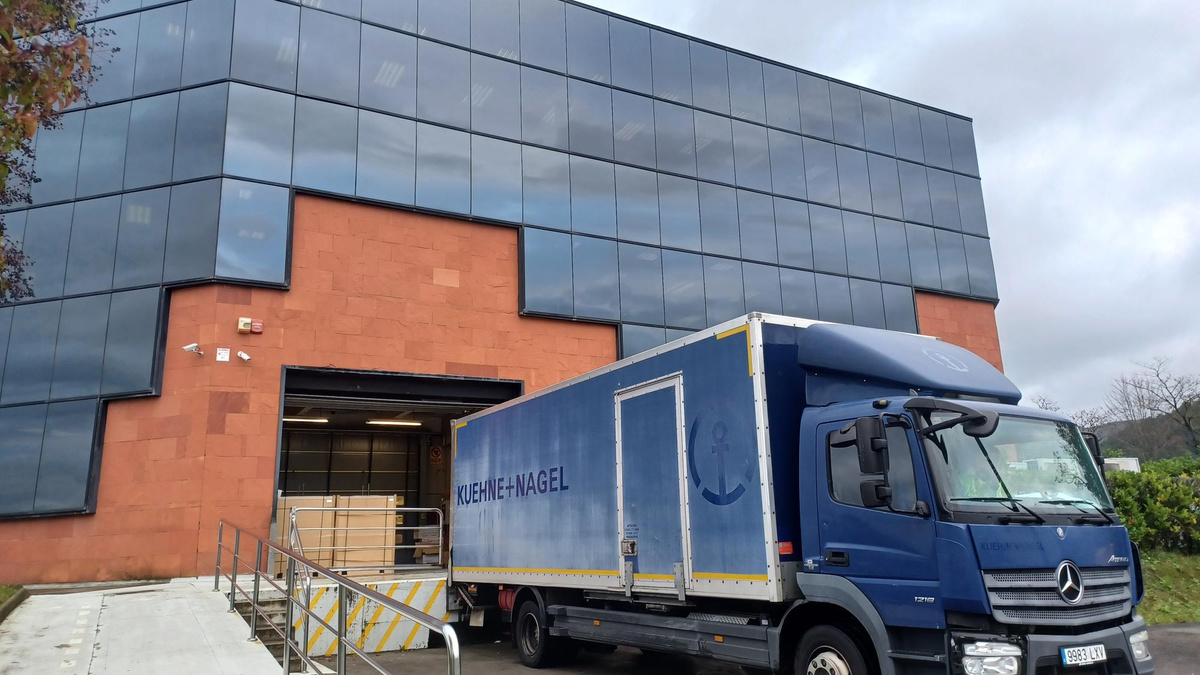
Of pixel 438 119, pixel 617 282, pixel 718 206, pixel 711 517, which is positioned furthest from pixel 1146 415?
pixel 711 517

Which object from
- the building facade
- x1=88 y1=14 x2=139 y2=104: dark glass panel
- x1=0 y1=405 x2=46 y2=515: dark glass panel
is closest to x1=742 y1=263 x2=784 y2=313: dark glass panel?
the building facade

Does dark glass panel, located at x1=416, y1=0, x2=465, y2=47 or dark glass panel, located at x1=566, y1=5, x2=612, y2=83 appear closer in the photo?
dark glass panel, located at x1=416, y1=0, x2=465, y2=47

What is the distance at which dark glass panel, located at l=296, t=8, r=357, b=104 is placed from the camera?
16734 mm

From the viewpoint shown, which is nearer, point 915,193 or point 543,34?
point 543,34

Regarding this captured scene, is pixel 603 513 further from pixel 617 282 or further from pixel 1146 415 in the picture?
pixel 1146 415

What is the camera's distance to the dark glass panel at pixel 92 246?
15.8 meters

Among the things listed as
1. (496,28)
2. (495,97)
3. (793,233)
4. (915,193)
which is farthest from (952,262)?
(496,28)

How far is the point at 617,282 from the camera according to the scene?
19.2 m

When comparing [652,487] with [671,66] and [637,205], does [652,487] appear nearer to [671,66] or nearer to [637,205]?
[637,205]

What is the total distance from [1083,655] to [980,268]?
22746 mm

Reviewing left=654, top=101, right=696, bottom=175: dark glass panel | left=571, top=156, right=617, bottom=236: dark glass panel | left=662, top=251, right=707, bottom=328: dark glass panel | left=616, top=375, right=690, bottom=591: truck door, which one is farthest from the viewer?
left=654, top=101, right=696, bottom=175: dark glass panel

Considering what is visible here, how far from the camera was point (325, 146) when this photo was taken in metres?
16.6

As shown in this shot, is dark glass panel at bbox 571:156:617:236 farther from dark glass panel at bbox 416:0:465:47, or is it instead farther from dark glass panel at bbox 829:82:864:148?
dark glass panel at bbox 829:82:864:148

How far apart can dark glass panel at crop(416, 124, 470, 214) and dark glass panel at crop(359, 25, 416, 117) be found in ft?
2.31
